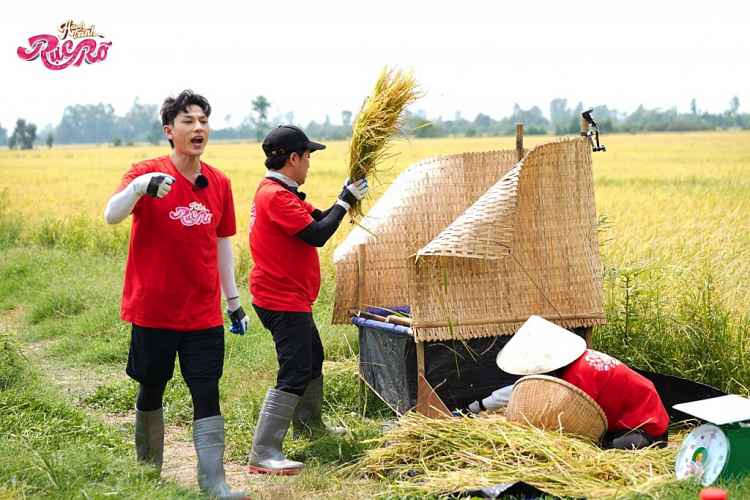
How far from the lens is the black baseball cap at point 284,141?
15.6ft

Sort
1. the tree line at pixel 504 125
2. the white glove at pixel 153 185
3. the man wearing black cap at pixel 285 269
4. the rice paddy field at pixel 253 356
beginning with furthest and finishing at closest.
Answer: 1. the tree line at pixel 504 125
2. the man wearing black cap at pixel 285 269
3. the rice paddy field at pixel 253 356
4. the white glove at pixel 153 185

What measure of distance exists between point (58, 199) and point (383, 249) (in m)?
14.2

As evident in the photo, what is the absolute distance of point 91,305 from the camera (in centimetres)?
899

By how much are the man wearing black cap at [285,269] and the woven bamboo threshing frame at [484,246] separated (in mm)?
552

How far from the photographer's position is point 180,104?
4125mm

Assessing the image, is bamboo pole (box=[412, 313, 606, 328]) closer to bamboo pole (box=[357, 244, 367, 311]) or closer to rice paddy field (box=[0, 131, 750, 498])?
rice paddy field (box=[0, 131, 750, 498])

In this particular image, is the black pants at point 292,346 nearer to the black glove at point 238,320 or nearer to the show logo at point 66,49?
the black glove at point 238,320

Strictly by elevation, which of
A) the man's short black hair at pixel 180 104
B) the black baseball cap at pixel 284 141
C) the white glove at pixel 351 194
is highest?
the man's short black hair at pixel 180 104

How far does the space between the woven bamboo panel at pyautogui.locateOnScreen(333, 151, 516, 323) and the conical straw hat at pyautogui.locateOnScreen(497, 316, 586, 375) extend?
0.94 metres

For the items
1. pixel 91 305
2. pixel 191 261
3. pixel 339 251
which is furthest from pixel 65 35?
pixel 191 261

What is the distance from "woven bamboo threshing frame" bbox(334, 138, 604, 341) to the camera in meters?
4.95

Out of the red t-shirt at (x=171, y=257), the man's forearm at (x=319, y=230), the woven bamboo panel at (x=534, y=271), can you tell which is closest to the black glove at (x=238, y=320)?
the red t-shirt at (x=171, y=257)

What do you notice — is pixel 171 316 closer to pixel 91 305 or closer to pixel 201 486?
pixel 201 486

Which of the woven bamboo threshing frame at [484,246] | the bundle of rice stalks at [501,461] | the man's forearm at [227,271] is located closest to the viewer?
the bundle of rice stalks at [501,461]
